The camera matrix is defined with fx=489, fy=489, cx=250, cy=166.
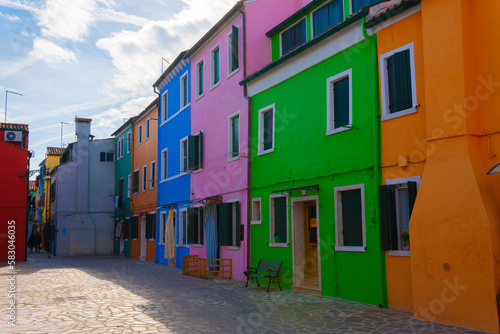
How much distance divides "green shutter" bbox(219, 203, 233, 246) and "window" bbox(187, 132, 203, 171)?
3498 mm

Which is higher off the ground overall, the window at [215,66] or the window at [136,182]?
the window at [215,66]

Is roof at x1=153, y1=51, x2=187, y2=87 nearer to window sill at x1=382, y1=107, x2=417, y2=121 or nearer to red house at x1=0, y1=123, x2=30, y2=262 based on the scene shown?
red house at x1=0, y1=123, x2=30, y2=262

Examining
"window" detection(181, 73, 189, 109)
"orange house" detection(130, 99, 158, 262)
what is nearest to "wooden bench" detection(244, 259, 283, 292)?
"window" detection(181, 73, 189, 109)

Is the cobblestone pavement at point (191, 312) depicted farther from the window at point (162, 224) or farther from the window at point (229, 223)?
the window at point (162, 224)

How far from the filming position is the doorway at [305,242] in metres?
12.8

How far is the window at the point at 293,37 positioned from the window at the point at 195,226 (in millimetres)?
7270

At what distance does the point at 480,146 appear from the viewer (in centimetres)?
797

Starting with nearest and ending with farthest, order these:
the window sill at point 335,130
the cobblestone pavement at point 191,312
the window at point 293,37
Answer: the cobblestone pavement at point 191,312 → the window sill at point 335,130 → the window at point 293,37

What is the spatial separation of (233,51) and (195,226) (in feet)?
23.7

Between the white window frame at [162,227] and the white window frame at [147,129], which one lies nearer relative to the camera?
the white window frame at [162,227]

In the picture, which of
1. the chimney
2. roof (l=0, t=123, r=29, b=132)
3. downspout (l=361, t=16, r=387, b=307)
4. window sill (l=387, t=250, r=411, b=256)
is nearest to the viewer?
window sill (l=387, t=250, r=411, b=256)

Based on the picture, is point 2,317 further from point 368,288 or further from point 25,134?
point 25,134

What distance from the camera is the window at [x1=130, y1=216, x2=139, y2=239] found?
29594mm

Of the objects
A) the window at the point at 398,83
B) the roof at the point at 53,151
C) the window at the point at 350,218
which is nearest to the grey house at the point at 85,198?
the roof at the point at 53,151
